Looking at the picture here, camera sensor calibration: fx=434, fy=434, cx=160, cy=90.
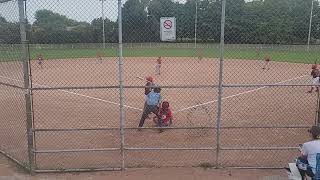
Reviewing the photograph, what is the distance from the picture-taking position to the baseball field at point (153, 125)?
983cm

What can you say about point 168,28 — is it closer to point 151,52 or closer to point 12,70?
point 151,52

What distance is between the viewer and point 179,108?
16.3 metres

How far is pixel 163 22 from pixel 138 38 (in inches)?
33.3

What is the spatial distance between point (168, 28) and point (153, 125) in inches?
200

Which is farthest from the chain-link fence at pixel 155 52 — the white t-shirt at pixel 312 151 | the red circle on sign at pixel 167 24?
the white t-shirt at pixel 312 151

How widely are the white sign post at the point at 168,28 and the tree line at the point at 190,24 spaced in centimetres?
26

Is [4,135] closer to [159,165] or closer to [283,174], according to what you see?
[159,165]

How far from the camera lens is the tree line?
9.30 meters

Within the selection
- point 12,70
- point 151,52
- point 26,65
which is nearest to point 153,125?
point 151,52

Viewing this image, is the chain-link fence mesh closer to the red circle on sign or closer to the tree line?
the tree line

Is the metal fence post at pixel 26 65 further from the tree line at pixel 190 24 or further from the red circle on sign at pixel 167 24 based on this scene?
the red circle on sign at pixel 167 24

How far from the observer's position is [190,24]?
9617mm

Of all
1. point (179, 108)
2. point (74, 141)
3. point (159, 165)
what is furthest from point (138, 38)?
point (179, 108)

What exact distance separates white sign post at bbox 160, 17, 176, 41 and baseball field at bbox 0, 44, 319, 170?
1.03 meters
